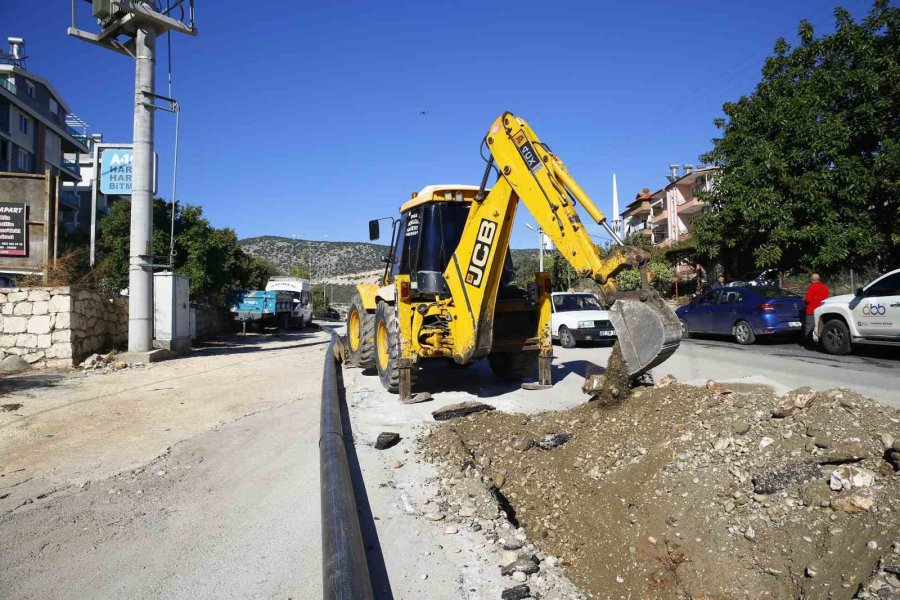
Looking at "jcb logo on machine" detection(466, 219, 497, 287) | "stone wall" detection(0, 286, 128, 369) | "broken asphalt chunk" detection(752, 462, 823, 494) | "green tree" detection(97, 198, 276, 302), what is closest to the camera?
"broken asphalt chunk" detection(752, 462, 823, 494)

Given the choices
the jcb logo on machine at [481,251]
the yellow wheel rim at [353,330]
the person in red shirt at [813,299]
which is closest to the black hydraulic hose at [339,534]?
the jcb logo on machine at [481,251]

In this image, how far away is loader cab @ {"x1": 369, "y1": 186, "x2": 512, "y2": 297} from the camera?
8.20 meters

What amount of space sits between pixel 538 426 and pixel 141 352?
35.7 feet

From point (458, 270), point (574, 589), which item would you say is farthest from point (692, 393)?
point (458, 270)

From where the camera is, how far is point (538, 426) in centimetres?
590

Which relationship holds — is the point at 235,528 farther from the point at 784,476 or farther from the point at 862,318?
the point at 862,318

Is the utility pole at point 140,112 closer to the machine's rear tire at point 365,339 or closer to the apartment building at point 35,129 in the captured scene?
the machine's rear tire at point 365,339

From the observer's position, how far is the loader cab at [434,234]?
26.9 ft

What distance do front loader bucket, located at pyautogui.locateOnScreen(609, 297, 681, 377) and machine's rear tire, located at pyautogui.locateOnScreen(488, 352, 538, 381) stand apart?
11.5 feet

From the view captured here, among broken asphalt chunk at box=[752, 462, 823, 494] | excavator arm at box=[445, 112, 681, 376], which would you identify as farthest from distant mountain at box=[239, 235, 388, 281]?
broken asphalt chunk at box=[752, 462, 823, 494]

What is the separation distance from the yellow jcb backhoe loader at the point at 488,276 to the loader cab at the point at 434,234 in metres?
0.01

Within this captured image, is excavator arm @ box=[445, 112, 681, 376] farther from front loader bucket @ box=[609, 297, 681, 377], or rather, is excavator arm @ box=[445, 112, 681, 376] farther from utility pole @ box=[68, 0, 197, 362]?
utility pole @ box=[68, 0, 197, 362]

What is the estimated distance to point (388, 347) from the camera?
8.12m

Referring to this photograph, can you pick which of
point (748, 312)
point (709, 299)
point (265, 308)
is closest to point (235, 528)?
point (748, 312)
